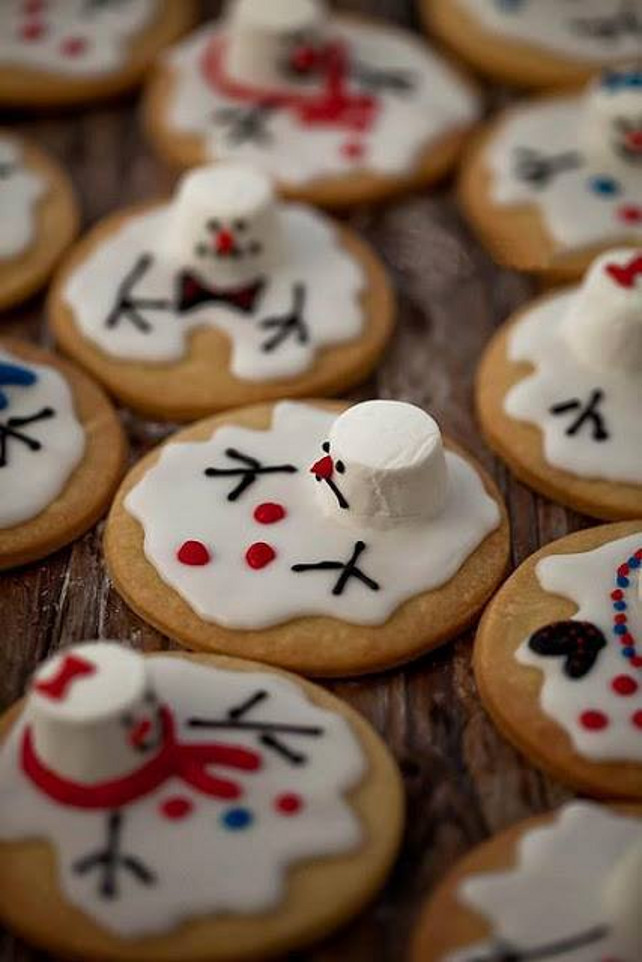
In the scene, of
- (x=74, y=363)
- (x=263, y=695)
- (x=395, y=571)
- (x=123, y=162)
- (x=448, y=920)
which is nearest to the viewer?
(x=448, y=920)

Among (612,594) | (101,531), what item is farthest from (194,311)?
(612,594)

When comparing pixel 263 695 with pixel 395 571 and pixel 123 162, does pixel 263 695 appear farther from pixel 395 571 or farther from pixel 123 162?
pixel 123 162

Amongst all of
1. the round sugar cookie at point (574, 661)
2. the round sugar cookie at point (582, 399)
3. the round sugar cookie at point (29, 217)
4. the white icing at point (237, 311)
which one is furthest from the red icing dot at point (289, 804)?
the round sugar cookie at point (29, 217)

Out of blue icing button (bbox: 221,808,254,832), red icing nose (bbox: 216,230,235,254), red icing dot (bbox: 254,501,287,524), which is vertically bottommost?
blue icing button (bbox: 221,808,254,832)

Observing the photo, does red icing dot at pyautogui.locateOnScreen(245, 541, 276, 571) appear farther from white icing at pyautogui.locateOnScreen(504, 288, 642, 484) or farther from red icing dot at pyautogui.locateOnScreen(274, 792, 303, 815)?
white icing at pyautogui.locateOnScreen(504, 288, 642, 484)

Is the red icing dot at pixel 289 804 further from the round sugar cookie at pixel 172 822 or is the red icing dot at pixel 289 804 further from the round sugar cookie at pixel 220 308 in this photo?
the round sugar cookie at pixel 220 308

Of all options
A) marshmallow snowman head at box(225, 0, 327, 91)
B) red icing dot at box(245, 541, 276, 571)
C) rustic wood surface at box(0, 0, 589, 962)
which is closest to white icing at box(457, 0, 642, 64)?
rustic wood surface at box(0, 0, 589, 962)
